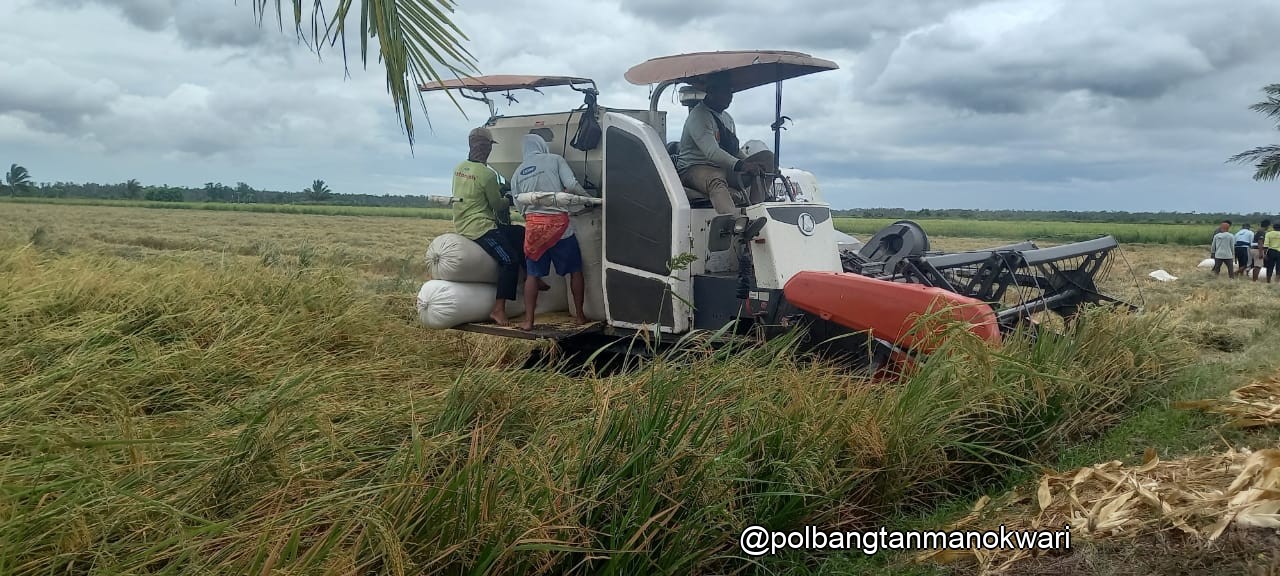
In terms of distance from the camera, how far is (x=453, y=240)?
5.97m

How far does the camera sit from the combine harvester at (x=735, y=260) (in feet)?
15.5

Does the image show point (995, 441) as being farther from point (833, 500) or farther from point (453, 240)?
point (453, 240)

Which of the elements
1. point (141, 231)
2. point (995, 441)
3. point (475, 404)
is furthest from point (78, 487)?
point (141, 231)

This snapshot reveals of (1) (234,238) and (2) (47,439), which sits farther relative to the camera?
(1) (234,238)

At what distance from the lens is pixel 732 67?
5102 millimetres

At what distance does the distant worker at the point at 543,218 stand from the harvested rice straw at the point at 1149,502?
11.1 ft

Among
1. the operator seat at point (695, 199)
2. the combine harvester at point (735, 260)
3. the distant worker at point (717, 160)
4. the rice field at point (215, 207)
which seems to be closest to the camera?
the combine harvester at point (735, 260)

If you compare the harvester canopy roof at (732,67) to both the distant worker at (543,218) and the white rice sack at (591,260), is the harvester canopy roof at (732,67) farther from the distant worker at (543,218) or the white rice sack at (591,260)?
the white rice sack at (591,260)

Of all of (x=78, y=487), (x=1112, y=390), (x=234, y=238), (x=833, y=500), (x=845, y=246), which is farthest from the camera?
(x=234, y=238)

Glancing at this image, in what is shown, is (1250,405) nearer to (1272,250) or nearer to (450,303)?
(450,303)

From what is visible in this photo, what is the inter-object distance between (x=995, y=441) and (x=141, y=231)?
81.9 ft

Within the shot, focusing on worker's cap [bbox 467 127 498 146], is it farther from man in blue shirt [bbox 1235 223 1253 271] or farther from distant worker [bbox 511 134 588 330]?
man in blue shirt [bbox 1235 223 1253 271]

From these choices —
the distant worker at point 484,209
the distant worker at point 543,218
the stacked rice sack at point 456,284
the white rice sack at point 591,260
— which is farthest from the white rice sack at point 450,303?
the white rice sack at point 591,260

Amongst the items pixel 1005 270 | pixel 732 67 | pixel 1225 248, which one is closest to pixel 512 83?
pixel 732 67
